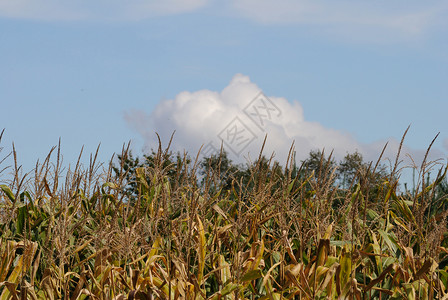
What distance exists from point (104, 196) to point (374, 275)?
2385 mm

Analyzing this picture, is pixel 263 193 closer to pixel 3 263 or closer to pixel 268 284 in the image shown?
pixel 268 284

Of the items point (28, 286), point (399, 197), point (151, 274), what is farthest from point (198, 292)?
point (399, 197)

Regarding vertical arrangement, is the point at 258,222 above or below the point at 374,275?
above

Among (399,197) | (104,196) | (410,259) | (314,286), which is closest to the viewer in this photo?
(314,286)

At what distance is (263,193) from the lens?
454cm

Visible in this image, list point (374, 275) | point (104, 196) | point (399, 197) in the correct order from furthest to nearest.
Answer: point (399, 197) < point (104, 196) < point (374, 275)

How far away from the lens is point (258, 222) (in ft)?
14.4

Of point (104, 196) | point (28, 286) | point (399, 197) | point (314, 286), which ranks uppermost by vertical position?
point (399, 197)

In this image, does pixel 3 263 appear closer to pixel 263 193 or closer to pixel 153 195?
pixel 153 195

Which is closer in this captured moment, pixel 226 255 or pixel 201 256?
pixel 201 256

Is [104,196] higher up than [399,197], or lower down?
lower down

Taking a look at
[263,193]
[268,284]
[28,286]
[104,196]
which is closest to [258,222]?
[263,193]

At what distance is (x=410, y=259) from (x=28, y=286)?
2569 mm

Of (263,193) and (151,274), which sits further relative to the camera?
(263,193)
